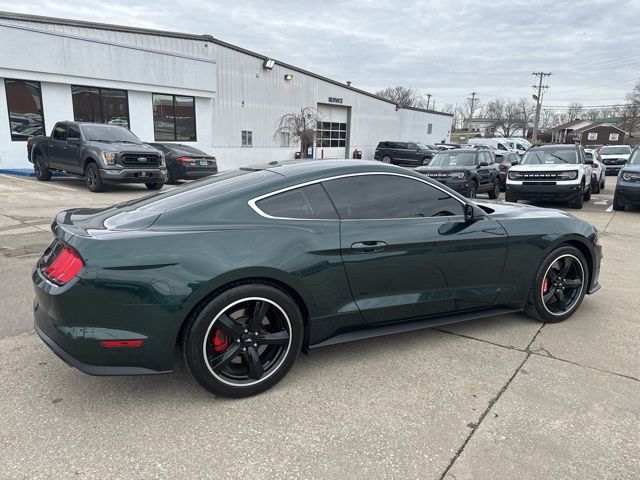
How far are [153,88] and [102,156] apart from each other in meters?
9.86

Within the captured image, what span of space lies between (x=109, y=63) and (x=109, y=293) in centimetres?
1980

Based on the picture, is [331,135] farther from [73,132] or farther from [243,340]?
[243,340]

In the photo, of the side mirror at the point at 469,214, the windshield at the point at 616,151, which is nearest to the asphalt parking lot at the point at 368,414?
the side mirror at the point at 469,214

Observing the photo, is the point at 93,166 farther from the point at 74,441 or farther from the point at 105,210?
the point at 74,441

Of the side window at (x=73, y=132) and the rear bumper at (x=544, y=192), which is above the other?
the side window at (x=73, y=132)

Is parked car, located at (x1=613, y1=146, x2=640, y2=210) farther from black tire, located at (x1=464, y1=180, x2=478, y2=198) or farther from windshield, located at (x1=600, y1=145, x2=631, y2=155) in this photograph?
windshield, located at (x1=600, y1=145, x2=631, y2=155)

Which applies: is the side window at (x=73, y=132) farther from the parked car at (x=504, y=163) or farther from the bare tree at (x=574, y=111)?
the bare tree at (x=574, y=111)

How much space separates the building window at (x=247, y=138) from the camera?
26208 mm

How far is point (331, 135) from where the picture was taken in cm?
3431

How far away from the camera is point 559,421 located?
2.79 meters

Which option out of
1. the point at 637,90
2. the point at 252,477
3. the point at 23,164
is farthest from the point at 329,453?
the point at 637,90

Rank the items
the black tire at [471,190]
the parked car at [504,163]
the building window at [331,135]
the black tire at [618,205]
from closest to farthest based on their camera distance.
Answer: the black tire at [618,205], the black tire at [471,190], the parked car at [504,163], the building window at [331,135]

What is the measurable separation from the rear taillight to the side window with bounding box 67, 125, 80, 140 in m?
11.8

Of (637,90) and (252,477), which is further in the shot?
(637,90)
